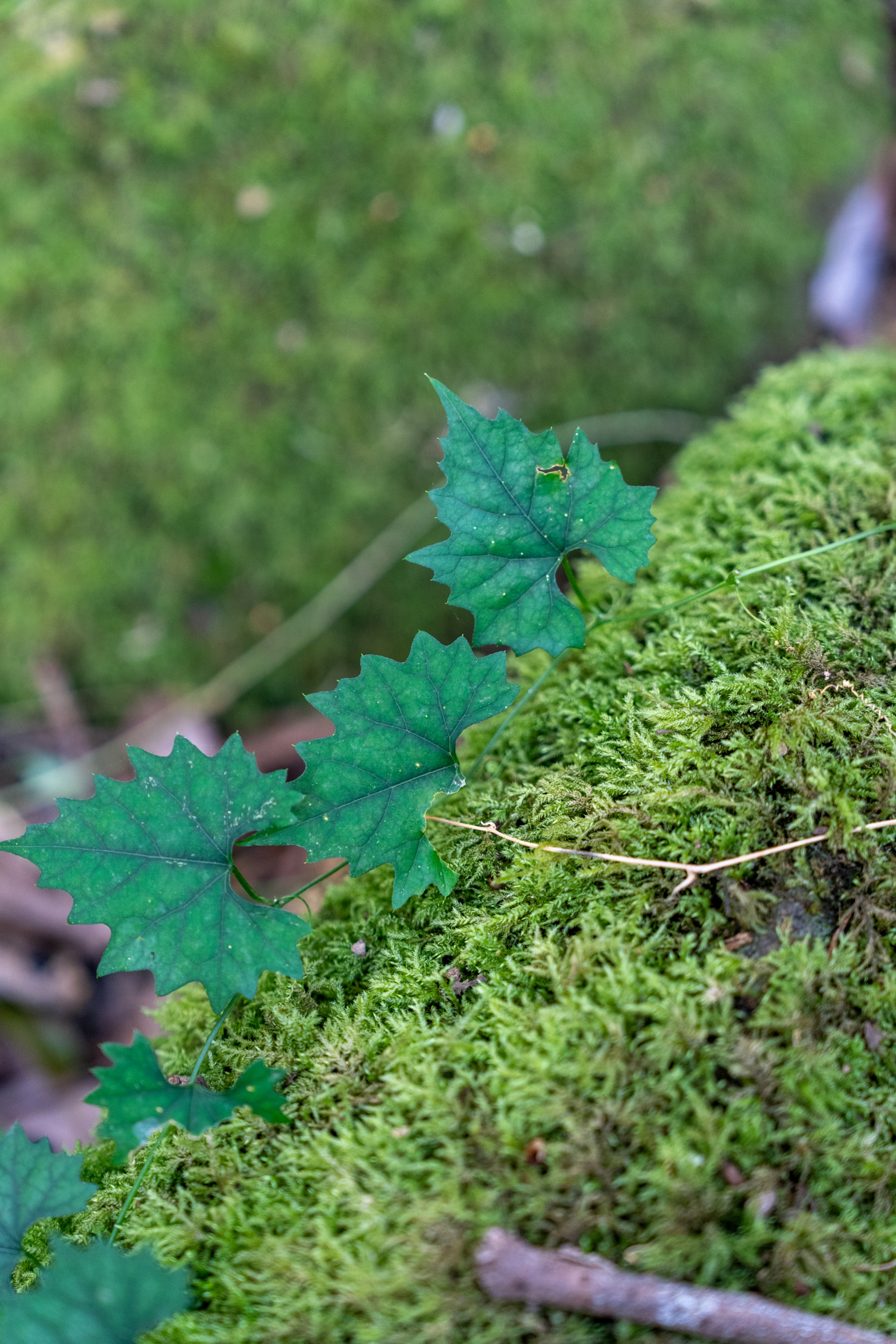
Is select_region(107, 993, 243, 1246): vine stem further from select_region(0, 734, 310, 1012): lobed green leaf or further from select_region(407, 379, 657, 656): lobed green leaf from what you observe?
select_region(407, 379, 657, 656): lobed green leaf

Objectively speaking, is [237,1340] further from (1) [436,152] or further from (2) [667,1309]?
(1) [436,152]

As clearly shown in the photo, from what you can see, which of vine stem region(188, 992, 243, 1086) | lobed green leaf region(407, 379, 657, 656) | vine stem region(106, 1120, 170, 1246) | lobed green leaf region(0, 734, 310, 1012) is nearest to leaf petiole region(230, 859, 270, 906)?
lobed green leaf region(0, 734, 310, 1012)

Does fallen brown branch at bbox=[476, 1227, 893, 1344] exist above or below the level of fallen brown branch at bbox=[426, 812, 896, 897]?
below

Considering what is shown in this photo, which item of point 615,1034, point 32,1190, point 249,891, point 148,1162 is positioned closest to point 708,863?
point 615,1034

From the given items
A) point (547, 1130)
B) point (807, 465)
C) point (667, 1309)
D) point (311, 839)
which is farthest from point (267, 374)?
point (667, 1309)

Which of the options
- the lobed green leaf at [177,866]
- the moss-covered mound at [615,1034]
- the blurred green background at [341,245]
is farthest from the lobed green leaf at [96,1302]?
the blurred green background at [341,245]

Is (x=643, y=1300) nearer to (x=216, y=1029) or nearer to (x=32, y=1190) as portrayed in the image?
(x=216, y=1029)

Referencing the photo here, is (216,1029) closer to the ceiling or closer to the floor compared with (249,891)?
closer to the floor
